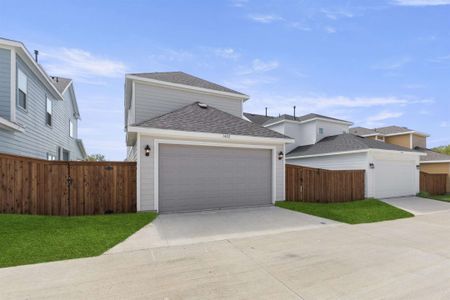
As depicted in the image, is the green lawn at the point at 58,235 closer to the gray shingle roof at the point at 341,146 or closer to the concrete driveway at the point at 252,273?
the concrete driveway at the point at 252,273

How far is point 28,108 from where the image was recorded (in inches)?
381

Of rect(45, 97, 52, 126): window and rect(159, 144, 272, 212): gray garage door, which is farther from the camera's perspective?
rect(45, 97, 52, 126): window

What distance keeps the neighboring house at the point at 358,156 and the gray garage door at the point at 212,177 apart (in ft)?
21.9

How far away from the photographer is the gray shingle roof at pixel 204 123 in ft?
27.6

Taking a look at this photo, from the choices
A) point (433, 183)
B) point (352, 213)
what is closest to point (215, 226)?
point (352, 213)

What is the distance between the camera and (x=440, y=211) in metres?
10.6

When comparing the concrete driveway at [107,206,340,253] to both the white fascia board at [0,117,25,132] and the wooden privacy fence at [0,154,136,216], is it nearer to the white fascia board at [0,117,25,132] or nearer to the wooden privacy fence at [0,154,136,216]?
the wooden privacy fence at [0,154,136,216]

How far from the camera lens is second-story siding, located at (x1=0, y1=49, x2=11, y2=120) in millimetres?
8023

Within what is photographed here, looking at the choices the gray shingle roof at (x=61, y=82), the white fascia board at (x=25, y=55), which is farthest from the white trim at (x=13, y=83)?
the gray shingle roof at (x=61, y=82)

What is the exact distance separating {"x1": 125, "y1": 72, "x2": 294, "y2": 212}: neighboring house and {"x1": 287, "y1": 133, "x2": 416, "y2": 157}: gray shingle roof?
20.9 feet

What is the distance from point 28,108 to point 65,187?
481 cm

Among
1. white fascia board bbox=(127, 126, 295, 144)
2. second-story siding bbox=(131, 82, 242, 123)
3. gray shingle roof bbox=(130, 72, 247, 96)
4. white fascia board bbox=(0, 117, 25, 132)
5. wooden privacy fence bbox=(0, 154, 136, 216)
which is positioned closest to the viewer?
wooden privacy fence bbox=(0, 154, 136, 216)

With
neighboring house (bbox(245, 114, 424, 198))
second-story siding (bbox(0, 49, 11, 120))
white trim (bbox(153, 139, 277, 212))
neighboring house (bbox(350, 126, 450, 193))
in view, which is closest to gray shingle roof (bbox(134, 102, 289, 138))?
white trim (bbox(153, 139, 277, 212))

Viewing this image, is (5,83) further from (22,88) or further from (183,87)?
(183,87)
